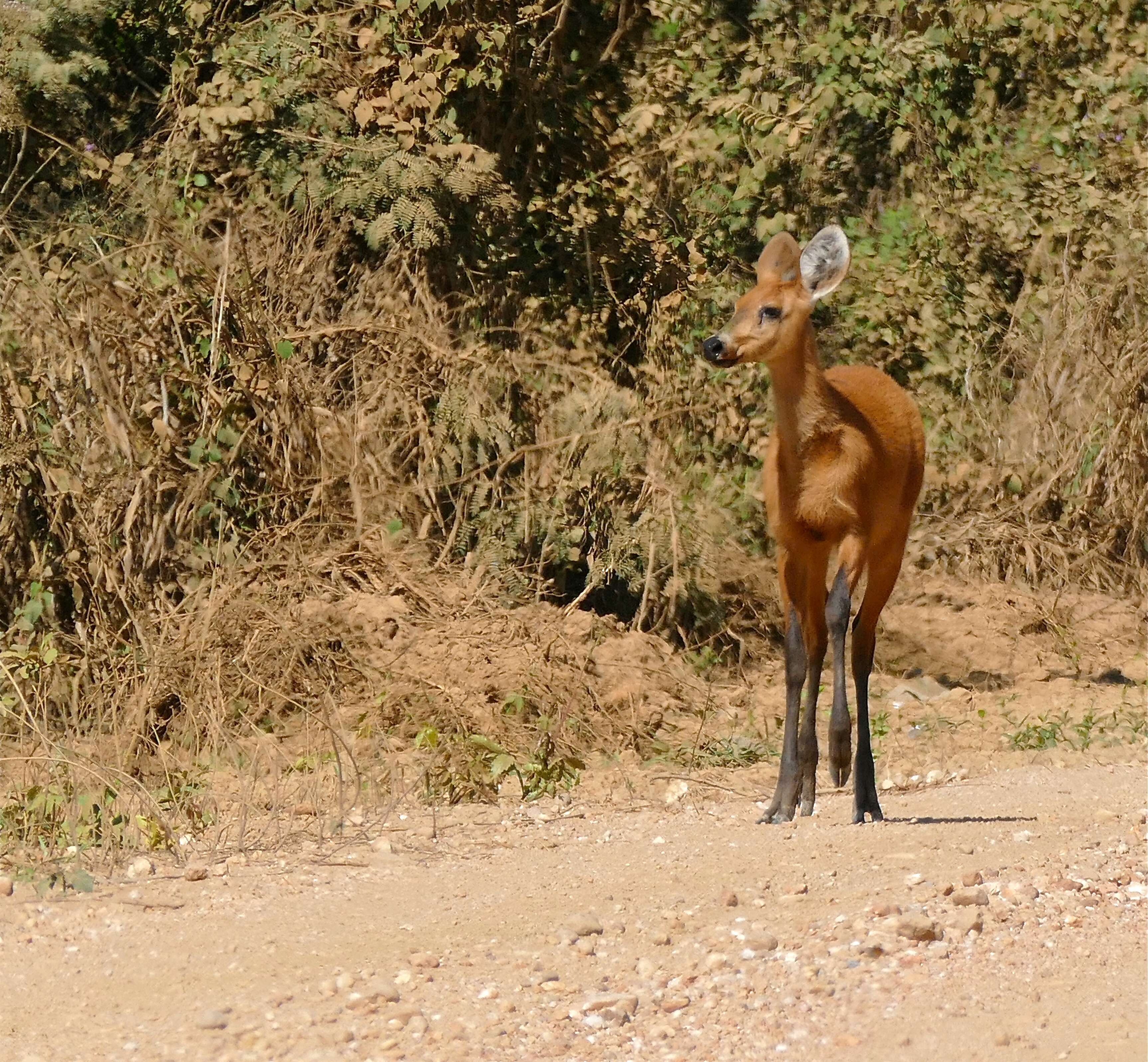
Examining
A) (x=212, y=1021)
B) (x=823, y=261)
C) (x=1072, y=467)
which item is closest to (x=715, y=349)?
(x=823, y=261)

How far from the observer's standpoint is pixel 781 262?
6688 millimetres

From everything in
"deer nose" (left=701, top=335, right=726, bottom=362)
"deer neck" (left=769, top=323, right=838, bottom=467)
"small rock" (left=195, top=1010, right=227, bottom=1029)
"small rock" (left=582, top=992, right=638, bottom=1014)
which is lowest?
"small rock" (left=195, top=1010, right=227, bottom=1029)

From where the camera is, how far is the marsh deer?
21.2 feet

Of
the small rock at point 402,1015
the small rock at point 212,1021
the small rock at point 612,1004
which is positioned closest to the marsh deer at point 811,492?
the small rock at point 612,1004

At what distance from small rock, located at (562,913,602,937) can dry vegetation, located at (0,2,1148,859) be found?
65.5 inches

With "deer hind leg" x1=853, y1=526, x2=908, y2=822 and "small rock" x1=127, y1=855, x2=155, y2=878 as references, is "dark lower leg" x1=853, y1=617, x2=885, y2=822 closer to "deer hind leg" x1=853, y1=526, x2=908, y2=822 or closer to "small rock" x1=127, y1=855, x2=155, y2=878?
"deer hind leg" x1=853, y1=526, x2=908, y2=822

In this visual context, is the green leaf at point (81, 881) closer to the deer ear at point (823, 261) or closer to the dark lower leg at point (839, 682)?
the dark lower leg at point (839, 682)

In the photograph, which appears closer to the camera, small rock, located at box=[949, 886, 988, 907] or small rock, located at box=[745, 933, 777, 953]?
small rock, located at box=[745, 933, 777, 953]

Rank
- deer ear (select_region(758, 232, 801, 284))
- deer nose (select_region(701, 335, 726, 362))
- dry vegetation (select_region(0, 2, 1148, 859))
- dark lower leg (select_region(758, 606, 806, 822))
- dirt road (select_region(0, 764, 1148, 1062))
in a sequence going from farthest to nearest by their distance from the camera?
1. dry vegetation (select_region(0, 2, 1148, 859))
2. deer ear (select_region(758, 232, 801, 284))
3. dark lower leg (select_region(758, 606, 806, 822))
4. deer nose (select_region(701, 335, 726, 362))
5. dirt road (select_region(0, 764, 1148, 1062))

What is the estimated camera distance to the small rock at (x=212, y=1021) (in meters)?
4.35

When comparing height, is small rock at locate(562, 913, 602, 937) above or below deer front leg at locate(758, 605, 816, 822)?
below

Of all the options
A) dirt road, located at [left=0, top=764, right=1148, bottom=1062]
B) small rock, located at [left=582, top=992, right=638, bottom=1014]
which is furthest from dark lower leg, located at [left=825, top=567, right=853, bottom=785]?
small rock, located at [left=582, top=992, right=638, bottom=1014]

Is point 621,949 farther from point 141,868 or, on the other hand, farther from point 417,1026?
point 141,868

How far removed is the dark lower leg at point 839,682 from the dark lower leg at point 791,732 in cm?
19
